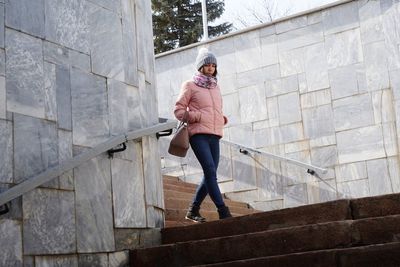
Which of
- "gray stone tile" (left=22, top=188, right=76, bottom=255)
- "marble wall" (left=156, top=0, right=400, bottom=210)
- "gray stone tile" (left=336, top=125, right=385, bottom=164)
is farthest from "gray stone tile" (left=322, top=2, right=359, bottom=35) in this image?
"gray stone tile" (left=22, top=188, right=76, bottom=255)

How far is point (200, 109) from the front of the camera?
19.7 ft

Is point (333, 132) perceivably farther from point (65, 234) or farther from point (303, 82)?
point (65, 234)

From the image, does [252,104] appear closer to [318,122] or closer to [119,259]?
[318,122]

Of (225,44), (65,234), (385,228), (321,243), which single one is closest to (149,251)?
(65,234)

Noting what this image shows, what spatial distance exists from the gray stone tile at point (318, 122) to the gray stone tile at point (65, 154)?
13.9 ft

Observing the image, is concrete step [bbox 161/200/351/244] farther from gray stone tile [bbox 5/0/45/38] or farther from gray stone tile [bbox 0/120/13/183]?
gray stone tile [bbox 5/0/45/38]

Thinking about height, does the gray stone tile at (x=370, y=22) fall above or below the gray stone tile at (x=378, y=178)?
above

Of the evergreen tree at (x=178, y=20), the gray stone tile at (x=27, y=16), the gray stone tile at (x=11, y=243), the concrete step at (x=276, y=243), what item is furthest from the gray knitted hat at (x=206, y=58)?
the evergreen tree at (x=178, y=20)

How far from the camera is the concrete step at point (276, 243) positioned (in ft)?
13.8

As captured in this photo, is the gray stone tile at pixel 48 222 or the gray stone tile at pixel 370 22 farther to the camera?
the gray stone tile at pixel 370 22

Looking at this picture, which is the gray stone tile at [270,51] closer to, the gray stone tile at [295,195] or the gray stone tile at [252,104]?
the gray stone tile at [252,104]

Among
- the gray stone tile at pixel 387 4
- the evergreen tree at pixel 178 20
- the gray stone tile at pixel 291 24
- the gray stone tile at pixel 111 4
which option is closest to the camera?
the gray stone tile at pixel 111 4

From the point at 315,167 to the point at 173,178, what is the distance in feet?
6.74

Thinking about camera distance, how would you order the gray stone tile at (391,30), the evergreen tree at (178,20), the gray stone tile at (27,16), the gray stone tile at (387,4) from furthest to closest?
the evergreen tree at (178,20) → the gray stone tile at (387,4) → the gray stone tile at (391,30) → the gray stone tile at (27,16)
